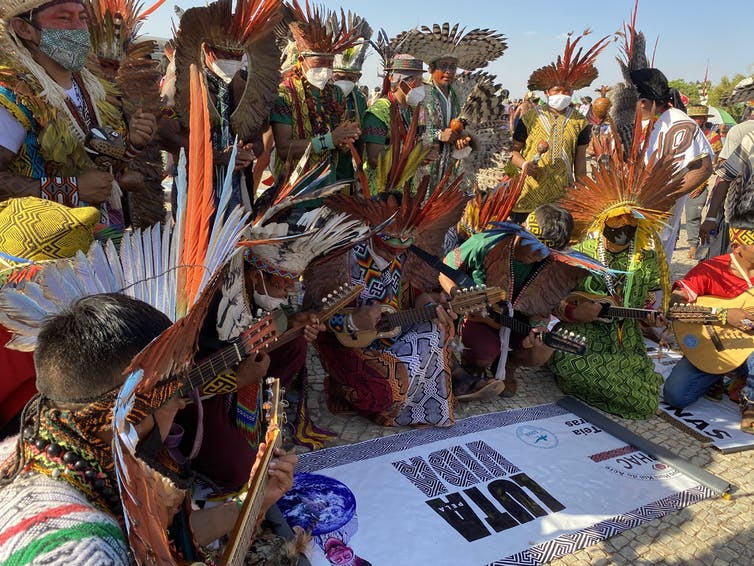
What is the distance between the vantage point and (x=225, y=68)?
11.1 feet

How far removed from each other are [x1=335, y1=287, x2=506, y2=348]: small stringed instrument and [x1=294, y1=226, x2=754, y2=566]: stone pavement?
600 millimetres

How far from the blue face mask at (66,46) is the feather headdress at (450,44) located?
375 cm

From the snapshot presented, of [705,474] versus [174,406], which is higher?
[174,406]

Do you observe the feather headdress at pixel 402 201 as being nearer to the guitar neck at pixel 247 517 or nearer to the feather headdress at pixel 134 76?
the feather headdress at pixel 134 76

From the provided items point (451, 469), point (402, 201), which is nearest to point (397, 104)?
point (402, 201)

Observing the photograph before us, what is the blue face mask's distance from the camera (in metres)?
2.52

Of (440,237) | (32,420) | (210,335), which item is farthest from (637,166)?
(32,420)

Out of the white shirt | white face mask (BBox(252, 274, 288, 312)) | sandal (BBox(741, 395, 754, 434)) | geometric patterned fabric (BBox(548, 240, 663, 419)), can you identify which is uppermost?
the white shirt

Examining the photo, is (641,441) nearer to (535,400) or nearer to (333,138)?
(535,400)

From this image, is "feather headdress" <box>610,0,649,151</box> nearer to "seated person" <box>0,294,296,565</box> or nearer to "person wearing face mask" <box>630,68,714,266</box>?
"person wearing face mask" <box>630,68,714,266</box>

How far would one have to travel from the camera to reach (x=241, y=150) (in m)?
3.38

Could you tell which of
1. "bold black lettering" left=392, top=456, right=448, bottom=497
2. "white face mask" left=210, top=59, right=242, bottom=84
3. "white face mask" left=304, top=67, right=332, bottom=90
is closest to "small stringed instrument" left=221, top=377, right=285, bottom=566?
"bold black lettering" left=392, top=456, right=448, bottom=497

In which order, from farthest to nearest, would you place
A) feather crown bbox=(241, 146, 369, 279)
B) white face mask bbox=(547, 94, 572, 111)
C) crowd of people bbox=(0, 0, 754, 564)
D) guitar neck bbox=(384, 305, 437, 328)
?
1. white face mask bbox=(547, 94, 572, 111)
2. guitar neck bbox=(384, 305, 437, 328)
3. feather crown bbox=(241, 146, 369, 279)
4. crowd of people bbox=(0, 0, 754, 564)

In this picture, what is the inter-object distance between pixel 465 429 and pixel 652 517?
43.4 inches
